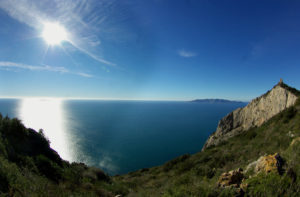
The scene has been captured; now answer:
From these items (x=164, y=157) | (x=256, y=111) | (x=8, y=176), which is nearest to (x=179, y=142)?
(x=164, y=157)

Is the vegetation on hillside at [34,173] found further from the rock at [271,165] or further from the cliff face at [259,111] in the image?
the cliff face at [259,111]

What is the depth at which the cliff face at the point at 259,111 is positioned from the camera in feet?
74.2

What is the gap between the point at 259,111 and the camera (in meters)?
27.5

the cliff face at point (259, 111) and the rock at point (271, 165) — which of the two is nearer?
the rock at point (271, 165)

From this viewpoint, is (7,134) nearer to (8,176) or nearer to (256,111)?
(8,176)

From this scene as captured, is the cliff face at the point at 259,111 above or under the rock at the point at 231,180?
above

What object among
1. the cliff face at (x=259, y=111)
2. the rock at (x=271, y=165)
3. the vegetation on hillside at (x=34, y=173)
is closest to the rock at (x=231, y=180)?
the rock at (x=271, y=165)

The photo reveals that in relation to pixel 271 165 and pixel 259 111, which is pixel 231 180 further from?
pixel 259 111

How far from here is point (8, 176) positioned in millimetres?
3775

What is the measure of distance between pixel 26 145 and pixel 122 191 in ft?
26.2

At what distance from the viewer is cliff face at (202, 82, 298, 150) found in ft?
74.2

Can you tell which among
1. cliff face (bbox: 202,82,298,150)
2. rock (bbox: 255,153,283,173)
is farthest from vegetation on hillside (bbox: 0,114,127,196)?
cliff face (bbox: 202,82,298,150)

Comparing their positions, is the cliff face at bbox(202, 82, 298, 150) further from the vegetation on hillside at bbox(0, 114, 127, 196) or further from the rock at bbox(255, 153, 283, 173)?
the vegetation on hillside at bbox(0, 114, 127, 196)

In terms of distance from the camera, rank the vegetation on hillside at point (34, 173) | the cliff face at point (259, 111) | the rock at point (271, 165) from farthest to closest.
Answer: the cliff face at point (259, 111)
the rock at point (271, 165)
the vegetation on hillside at point (34, 173)
